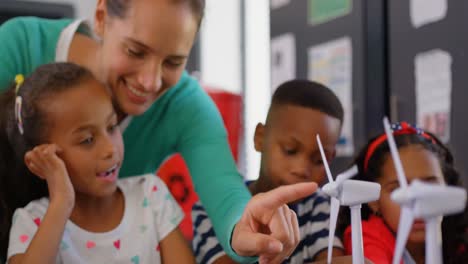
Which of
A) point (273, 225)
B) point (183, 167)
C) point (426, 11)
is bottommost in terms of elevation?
point (183, 167)

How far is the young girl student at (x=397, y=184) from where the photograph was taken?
1.53 feet

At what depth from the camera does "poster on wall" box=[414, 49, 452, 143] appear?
1213mm

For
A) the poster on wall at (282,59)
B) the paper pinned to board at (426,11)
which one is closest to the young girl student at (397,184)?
the poster on wall at (282,59)

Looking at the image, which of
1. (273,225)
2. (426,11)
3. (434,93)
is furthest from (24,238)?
(426,11)

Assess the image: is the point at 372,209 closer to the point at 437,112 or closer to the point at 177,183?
the point at 177,183

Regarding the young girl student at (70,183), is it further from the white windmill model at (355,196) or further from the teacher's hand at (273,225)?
the white windmill model at (355,196)

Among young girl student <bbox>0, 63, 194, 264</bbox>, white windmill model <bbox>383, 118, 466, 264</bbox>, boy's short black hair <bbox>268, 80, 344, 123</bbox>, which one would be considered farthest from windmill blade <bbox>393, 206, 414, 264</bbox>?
young girl student <bbox>0, 63, 194, 264</bbox>

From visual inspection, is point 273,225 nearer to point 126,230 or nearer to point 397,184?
point 397,184

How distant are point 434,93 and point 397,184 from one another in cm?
91

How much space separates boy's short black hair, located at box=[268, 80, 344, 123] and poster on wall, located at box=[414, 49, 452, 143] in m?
0.68

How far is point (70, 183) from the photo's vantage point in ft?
2.00

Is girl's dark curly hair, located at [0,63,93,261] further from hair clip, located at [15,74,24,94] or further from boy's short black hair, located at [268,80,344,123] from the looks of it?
boy's short black hair, located at [268,80,344,123]

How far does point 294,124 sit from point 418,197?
9.9 inches

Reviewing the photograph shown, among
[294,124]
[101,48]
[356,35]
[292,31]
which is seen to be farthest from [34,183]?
[356,35]
